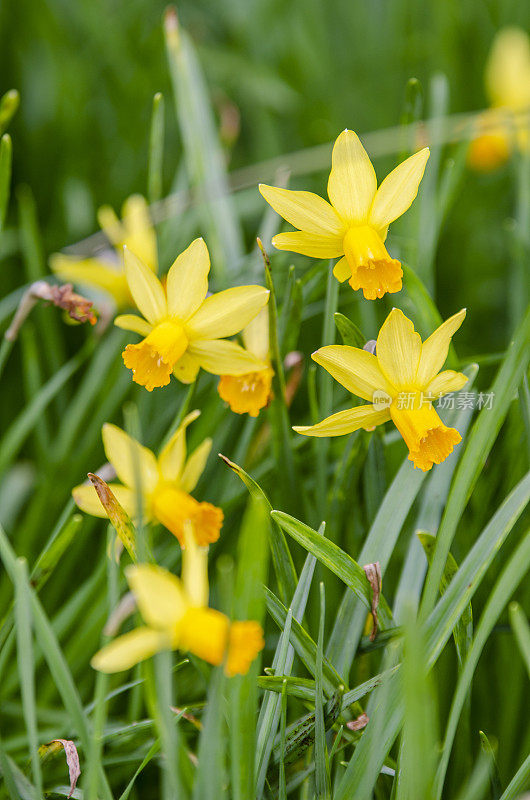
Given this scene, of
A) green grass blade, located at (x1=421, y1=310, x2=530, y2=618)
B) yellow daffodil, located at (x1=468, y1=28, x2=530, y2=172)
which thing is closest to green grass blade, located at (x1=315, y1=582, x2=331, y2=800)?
green grass blade, located at (x1=421, y1=310, x2=530, y2=618)

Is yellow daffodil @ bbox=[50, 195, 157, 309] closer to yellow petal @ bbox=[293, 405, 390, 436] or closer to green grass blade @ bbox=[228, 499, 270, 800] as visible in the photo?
yellow petal @ bbox=[293, 405, 390, 436]

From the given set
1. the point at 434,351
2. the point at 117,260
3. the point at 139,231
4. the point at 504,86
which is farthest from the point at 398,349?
the point at 504,86

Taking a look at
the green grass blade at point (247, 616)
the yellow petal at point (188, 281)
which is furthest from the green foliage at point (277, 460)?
the yellow petal at point (188, 281)

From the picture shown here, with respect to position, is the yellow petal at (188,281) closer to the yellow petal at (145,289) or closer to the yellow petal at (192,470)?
the yellow petal at (145,289)

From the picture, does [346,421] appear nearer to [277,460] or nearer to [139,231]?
[277,460]

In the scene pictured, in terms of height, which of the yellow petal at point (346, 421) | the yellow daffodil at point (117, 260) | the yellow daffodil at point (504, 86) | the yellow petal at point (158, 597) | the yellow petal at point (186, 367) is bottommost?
the yellow petal at point (158, 597)

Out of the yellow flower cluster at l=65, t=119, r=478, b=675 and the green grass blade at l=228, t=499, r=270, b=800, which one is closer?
the green grass blade at l=228, t=499, r=270, b=800

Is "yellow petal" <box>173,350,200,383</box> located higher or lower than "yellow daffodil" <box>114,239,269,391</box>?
lower
